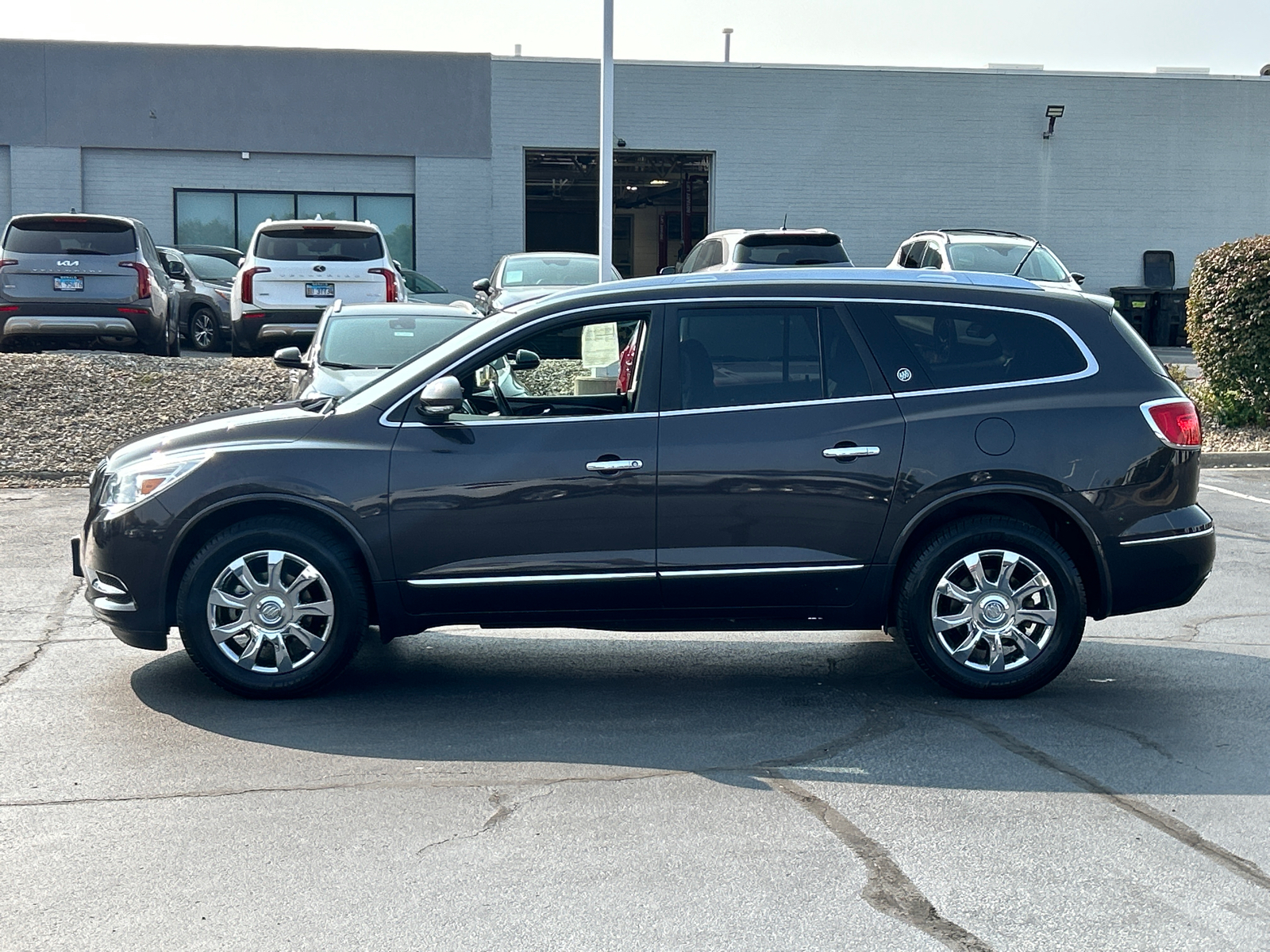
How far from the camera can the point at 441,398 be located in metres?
5.91

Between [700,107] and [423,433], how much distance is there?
87.3 feet

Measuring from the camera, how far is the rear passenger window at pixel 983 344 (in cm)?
615

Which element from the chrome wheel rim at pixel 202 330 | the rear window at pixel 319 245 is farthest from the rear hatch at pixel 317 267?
the chrome wheel rim at pixel 202 330

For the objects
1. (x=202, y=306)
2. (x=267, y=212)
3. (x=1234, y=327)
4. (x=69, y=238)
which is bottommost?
(x=1234, y=327)

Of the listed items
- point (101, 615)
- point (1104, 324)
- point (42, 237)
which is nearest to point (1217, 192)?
point (42, 237)

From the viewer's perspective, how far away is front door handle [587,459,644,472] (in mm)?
5934

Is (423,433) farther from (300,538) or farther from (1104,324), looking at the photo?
(1104,324)

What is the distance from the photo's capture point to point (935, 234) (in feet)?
66.7

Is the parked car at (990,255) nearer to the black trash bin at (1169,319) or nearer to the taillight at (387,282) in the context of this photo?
the taillight at (387,282)

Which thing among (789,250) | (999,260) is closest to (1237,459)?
(999,260)

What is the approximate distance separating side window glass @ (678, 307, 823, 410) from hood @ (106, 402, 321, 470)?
5.27 ft

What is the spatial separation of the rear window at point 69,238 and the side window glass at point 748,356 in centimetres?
1301

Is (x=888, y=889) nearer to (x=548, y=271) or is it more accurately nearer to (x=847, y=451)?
(x=847, y=451)

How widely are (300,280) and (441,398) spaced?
11408 millimetres
